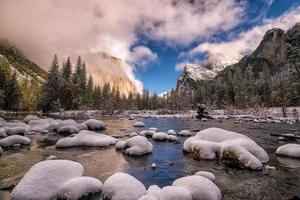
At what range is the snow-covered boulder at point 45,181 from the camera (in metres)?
6.71

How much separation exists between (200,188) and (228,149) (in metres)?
4.94

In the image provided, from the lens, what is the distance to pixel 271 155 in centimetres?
1314

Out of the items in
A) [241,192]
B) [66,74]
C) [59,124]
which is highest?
[66,74]

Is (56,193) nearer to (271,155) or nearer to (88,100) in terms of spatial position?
(271,155)

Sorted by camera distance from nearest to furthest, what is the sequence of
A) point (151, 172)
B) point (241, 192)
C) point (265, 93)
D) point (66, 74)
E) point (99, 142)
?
point (241, 192), point (151, 172), point (99, 142), point (66, 74), point (265, 93)

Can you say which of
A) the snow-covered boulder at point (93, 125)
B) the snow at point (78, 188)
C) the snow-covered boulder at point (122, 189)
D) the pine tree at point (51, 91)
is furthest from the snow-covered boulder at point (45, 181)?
the pine tree at point (51, 91)

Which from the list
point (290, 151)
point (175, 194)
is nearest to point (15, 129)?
point (175, 194)

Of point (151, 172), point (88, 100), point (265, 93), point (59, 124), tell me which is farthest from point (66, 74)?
point (151, 172)

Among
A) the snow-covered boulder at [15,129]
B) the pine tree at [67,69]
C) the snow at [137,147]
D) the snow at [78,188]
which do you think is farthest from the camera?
the pine tree at [67,69]

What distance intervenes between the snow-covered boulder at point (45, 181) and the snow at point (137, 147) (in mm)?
5072

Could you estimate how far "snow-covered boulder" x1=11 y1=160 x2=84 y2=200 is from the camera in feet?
22.0

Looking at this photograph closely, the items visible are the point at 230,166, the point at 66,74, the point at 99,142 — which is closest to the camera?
the point at 230,166

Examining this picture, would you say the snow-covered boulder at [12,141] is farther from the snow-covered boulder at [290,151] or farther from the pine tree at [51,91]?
the pine tree at [51,91]

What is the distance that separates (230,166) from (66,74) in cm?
8070
